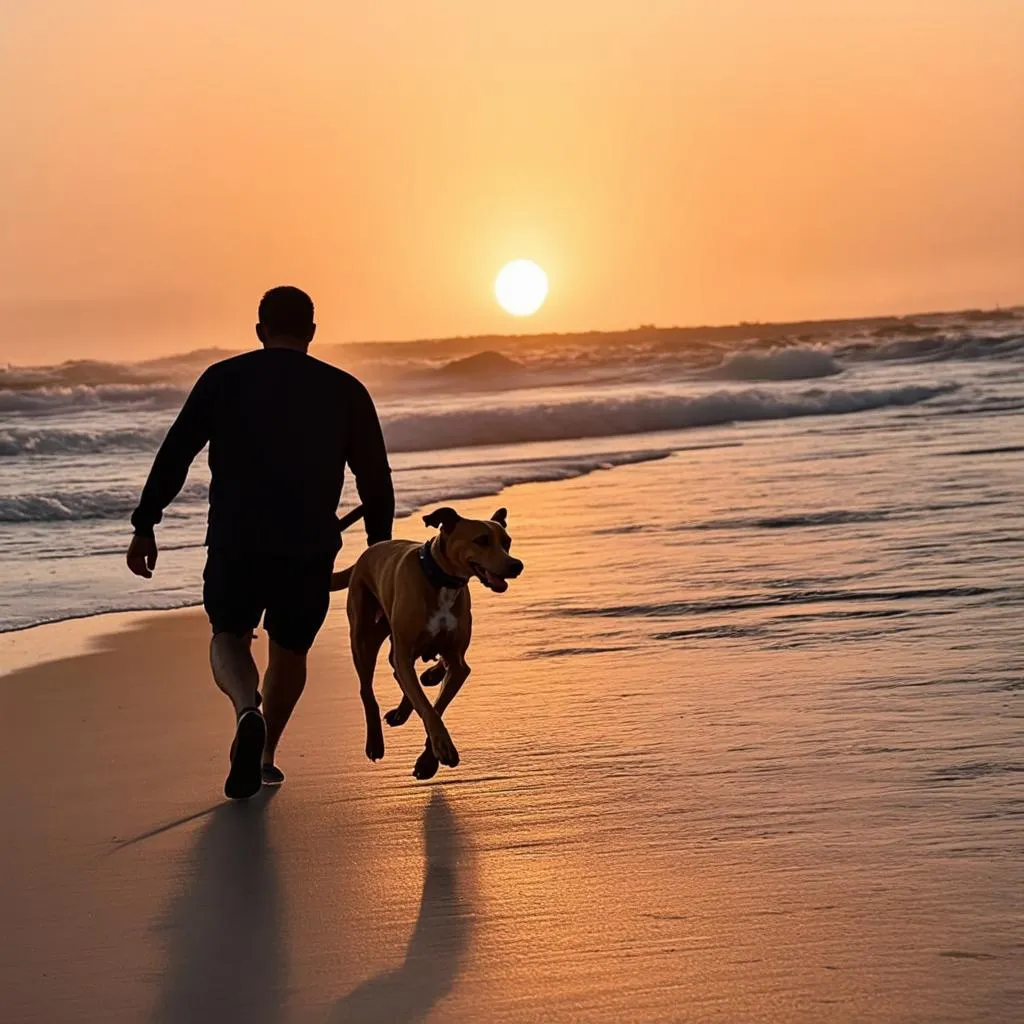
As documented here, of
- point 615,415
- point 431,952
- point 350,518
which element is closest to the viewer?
point 431,952

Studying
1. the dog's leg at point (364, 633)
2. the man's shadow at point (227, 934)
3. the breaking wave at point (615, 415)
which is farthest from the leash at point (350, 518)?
the breaking wave at point (615, 415)

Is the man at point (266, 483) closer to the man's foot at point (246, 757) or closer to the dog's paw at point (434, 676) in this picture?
the man's foot at point (246, 757)

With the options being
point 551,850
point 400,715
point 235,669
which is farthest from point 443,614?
point 551,850

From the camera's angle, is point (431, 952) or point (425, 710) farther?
point (425, 710)

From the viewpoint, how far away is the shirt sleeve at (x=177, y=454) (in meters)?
5.27

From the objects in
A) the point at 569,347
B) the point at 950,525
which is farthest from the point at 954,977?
the point at 569,347

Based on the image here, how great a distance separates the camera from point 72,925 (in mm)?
4031

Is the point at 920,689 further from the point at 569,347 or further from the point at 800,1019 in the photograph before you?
the point at 569,347

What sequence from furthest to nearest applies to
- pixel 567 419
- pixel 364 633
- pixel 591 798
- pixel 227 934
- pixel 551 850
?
pixel 567 419 → pixel 364 633 → pixel 591 798 → pixel 551 850 → pixel 227 934

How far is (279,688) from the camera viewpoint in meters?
5.57

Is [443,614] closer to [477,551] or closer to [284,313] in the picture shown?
[477,551]

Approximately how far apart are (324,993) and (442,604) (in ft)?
6.51

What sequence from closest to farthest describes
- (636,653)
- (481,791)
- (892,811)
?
(892,811) < (481,791) < (636,653)

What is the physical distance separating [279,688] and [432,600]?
0.64 m
